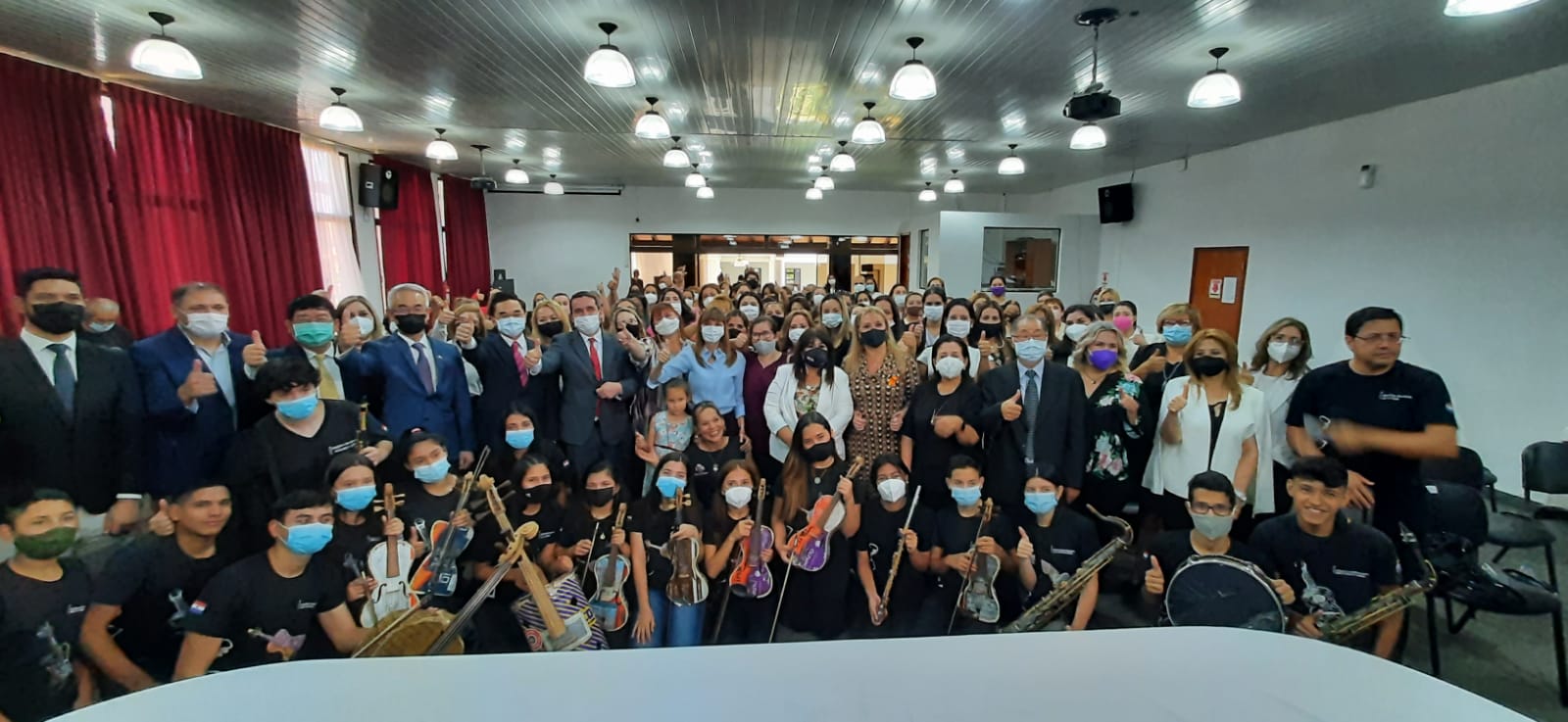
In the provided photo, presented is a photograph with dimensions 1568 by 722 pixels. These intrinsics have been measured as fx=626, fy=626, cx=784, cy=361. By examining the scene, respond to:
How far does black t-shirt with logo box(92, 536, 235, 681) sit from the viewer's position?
1989 millimetres

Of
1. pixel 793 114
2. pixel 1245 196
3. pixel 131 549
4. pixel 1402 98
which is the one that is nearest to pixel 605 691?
pixel 131 549


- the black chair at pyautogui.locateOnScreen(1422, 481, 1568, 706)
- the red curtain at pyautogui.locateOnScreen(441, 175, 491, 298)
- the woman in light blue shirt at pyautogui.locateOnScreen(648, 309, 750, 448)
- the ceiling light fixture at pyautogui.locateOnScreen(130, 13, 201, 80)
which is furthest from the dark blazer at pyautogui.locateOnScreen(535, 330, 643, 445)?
the red curtain at pyautogui.locateOnScreen(441, 175, 491, 298)

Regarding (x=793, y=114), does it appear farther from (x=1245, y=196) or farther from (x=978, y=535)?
(x=1245, y=196)

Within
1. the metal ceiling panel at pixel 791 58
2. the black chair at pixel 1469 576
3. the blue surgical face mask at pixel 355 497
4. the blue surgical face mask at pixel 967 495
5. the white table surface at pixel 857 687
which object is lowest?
the black chair at pixel 1469 576

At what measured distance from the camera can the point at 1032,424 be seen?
10.1 ft

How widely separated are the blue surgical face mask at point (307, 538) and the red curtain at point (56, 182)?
3.68 meters

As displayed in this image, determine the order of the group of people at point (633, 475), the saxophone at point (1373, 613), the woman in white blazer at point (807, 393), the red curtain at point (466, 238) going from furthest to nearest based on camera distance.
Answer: the red curtain at point (466, 238), the woman in white blazer at point (807, 393), the saxophone at point (1373, 613), the group of people at point (633, 475)

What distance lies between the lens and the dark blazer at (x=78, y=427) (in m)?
2.39

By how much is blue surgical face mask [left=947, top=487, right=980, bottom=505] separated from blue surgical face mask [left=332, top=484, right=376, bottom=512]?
2.38 metres

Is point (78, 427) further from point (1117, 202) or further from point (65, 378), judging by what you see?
point (1117, 202)

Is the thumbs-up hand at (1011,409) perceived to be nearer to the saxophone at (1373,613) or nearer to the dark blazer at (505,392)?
the saxophone at (1373,613)

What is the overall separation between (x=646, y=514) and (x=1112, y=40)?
13.4 ft

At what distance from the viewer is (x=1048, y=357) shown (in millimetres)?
3369

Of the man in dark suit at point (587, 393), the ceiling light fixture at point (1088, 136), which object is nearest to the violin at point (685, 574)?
the man in dark suit at point (587, 393)
